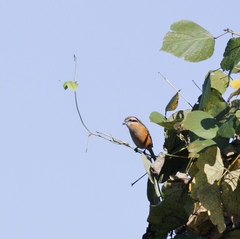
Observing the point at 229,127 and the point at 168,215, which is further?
the point at 168,215

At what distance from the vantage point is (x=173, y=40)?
9.02 ft

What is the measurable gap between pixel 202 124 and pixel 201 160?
18cm

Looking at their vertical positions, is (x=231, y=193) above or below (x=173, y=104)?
below

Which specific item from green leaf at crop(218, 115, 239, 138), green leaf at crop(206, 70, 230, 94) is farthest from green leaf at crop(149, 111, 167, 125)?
green leaf at crop(218, 115, 239, 138)

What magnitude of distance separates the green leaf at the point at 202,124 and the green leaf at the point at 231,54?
0.20 m

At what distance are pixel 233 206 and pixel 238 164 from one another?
0.18 meters

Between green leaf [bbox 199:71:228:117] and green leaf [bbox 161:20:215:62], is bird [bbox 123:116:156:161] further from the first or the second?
green leaf [bbox 161:20:215:62]

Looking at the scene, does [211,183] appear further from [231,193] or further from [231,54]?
[231,54]

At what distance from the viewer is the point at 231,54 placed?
101 inches

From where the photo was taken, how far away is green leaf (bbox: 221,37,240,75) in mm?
2545

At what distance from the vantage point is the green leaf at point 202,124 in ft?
8.19

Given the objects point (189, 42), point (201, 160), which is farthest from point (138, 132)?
point (201, 160)

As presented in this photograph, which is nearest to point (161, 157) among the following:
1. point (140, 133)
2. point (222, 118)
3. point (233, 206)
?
point (222, 118)

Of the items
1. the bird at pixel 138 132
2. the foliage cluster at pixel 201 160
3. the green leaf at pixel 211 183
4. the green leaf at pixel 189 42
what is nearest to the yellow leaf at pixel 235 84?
the foliage cluster at pixel 201 160
